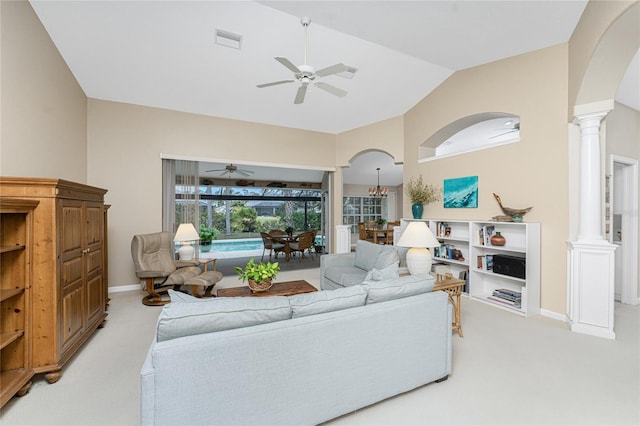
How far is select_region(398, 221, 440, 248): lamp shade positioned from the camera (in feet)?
10.4

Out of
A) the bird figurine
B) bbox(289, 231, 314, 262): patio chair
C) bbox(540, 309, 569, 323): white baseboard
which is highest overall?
the bird figurine

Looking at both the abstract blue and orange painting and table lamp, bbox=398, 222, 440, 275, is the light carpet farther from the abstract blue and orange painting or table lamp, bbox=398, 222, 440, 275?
the abstract blue and orange painting

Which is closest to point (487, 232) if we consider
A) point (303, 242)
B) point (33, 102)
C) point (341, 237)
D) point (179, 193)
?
point (341, 237)

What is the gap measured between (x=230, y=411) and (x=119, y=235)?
4.54 m

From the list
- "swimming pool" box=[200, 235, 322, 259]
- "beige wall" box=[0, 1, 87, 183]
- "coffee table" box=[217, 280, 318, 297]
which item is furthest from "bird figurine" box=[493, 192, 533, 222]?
"swimming pool" box=[200, 235, 322, 259]

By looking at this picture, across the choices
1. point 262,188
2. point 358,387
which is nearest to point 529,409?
point 358,387

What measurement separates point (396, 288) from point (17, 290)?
2.86 m

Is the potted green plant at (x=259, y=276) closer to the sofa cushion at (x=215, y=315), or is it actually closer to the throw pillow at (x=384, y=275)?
the throw pillow at (x=384, y=275)

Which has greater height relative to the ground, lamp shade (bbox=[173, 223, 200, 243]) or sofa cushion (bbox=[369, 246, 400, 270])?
lamp shade (bbox=[173, 223, 200, 243])

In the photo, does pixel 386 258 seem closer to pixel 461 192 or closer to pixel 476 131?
pixel 461 192

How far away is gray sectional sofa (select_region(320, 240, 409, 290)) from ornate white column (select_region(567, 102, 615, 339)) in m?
1.89

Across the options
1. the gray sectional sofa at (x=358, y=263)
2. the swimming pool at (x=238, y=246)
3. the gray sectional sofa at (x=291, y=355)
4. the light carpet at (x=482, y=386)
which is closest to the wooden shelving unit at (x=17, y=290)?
the light carpet at (x=482, y=386)

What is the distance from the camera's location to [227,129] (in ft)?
18.9

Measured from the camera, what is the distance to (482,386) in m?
2.21
